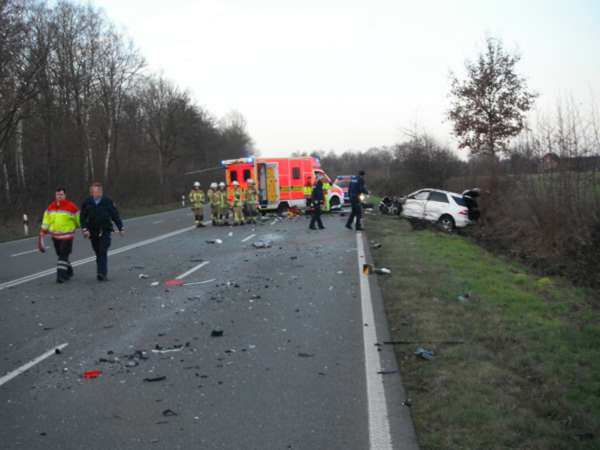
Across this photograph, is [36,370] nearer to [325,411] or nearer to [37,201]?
[325,411]

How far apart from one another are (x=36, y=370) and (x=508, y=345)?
15.7ft

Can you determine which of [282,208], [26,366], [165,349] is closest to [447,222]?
[282,208]

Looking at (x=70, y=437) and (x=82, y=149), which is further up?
(x=82, y=149)

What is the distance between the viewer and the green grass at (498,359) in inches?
164

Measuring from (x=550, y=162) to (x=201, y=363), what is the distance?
40.2ft

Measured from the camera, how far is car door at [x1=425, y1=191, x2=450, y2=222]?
70.2 ft

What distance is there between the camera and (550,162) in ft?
50.1

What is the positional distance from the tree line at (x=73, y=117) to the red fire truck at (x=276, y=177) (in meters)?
10.4

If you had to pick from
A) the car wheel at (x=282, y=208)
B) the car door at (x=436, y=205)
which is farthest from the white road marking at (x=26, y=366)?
the car wheel at (x=282, y=208)

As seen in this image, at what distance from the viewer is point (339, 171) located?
386ft

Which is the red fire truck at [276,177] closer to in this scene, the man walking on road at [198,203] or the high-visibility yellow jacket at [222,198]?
the high-visibility yellow jacket at [222,198]

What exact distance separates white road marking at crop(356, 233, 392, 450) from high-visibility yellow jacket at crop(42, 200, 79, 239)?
19.7 ft

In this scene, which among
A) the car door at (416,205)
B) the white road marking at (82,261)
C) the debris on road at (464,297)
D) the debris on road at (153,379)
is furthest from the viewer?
the car door at (416,205)

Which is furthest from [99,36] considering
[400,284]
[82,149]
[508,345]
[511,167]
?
[508,345]
